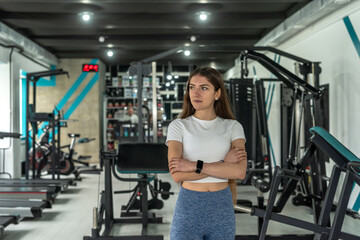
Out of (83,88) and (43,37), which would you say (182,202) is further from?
(83,88)

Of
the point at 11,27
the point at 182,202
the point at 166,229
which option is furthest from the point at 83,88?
the point at 182,202

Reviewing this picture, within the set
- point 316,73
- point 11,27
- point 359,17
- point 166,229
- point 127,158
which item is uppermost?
point 11,27

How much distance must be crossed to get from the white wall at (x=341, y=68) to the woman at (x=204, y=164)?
12.7 ft

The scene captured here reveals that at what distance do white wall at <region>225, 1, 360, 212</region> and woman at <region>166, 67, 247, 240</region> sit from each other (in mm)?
3873

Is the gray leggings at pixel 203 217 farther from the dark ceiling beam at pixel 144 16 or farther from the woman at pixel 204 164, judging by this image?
the dark ceiling beam at pixel 144 16

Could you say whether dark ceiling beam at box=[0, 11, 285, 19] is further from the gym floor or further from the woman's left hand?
the woman's left hand

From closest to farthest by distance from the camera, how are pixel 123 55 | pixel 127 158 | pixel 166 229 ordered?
pixel 127 158
pixel 166 229
pixel 123 55

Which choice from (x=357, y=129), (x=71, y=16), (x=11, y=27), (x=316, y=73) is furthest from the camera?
(x=11, y=27)

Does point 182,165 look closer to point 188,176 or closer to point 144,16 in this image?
point 188,176

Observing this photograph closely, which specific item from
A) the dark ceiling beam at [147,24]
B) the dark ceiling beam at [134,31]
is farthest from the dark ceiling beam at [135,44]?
the dark ceiling beam at [147,24]

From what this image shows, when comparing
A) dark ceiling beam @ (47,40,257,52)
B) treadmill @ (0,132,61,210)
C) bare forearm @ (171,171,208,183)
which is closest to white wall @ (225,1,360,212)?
dark ceiling beam @ (47,40,257,52)

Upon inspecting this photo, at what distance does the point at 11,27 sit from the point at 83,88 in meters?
4.06

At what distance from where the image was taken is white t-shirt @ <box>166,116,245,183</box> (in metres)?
Result: 1.58

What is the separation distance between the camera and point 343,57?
5215 mm
